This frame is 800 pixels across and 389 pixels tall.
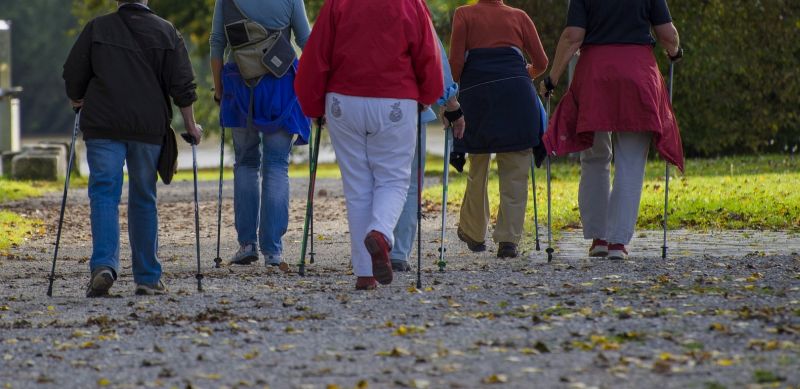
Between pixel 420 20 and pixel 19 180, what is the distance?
48.8 feet

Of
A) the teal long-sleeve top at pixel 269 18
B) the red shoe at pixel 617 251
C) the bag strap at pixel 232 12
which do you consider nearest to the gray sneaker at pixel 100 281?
the teal long-sleeve top at pixel 269 18

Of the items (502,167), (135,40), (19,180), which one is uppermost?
(135,40)

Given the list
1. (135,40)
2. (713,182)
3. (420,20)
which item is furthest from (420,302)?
(713,182)

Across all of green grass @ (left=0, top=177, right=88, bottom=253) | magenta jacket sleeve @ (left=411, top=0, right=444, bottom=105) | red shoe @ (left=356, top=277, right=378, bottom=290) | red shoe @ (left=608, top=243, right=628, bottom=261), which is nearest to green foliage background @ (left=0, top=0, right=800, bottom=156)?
green grass @ (left=0, top=177, right=88, bottom=253)

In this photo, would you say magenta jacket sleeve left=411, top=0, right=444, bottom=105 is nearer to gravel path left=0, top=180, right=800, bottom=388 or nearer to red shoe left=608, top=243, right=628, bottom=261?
gravel path left=0, top=180, right=800, bottom=388

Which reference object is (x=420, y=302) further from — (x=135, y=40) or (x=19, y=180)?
(x=19, y=180)

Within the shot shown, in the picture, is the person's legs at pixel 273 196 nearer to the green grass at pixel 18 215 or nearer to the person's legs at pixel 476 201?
the person's legs at pixel 476 201

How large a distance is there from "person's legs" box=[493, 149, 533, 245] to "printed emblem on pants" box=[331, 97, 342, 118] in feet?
7.25

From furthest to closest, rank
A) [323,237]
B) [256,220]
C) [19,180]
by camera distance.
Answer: [19,180] < [323,237] < [256,220]

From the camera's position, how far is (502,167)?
10.2m

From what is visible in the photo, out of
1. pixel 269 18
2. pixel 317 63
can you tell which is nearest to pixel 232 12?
pixel 269 18

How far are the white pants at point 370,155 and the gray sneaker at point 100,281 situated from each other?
1.25 meters

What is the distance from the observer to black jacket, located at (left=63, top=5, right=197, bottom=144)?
8.19 meters

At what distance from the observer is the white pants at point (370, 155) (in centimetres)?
804
